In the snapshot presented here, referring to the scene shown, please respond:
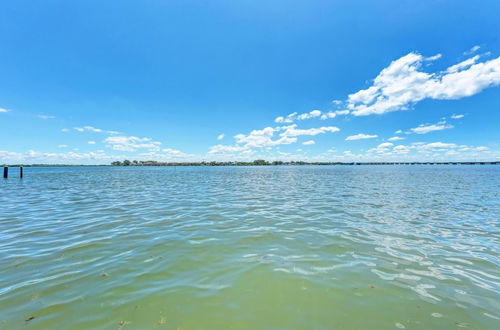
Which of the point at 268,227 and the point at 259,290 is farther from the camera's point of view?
the point at 268,227

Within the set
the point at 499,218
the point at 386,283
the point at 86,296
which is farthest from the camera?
the point at 499,218

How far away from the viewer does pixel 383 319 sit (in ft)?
12.8

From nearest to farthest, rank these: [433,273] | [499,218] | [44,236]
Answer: [433,273] < [44,236] < [499,218]

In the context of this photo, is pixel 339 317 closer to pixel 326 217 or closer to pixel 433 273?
pixel 433 273

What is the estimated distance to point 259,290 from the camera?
4.87 m

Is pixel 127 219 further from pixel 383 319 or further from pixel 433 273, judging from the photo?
pixel 433 273

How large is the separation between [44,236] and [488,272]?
14.7 m

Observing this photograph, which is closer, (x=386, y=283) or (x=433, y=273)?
(x=386, y=283)

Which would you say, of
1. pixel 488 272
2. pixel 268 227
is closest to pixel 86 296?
pixel 268 227

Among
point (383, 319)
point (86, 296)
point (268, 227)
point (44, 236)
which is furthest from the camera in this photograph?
point (268, 227)

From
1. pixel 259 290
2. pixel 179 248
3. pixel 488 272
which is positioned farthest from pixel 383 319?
pixel 179 248

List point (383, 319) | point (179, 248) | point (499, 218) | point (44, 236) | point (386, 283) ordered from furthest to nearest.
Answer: point (499, 218) < point (44, 236) < point (179, 248) < point (386, 283) < point (383, 319)

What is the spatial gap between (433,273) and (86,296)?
8304mm

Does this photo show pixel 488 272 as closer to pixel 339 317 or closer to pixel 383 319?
pixel 383 319
